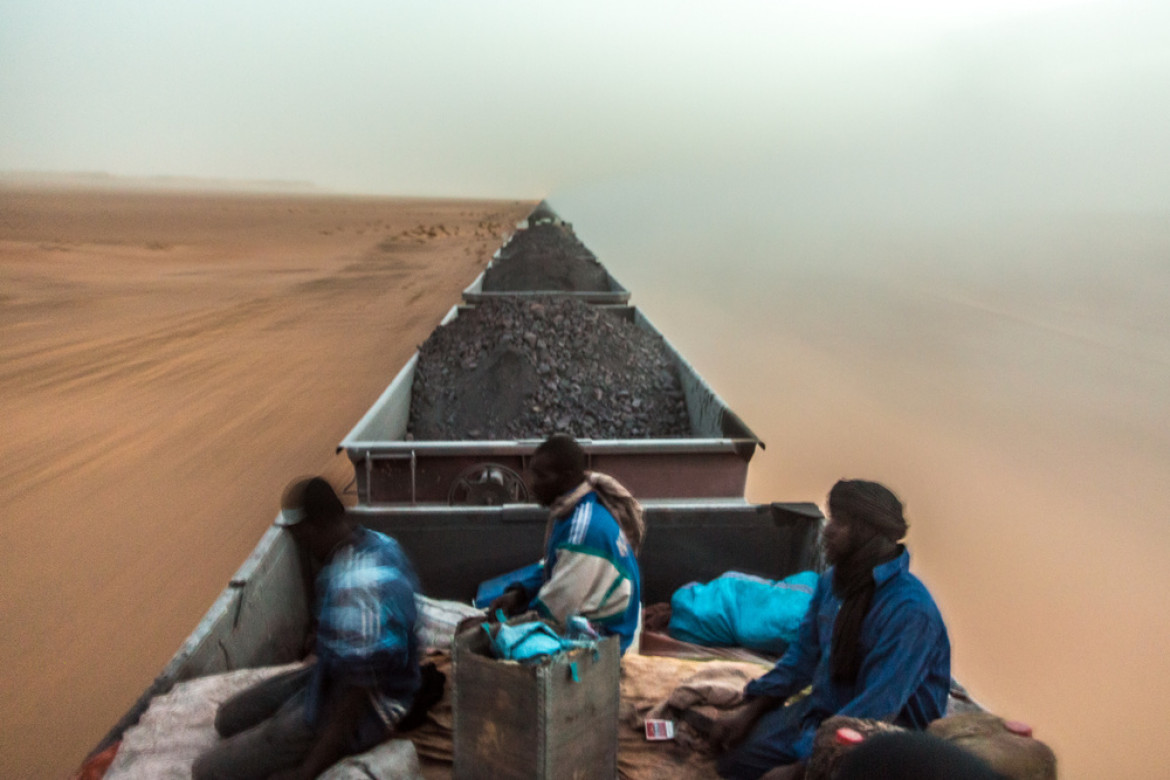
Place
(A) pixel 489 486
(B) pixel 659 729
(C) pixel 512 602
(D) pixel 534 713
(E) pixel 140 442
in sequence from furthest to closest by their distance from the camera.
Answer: (E) pixel 140 442 < (A) pixel 489 486 < (C) pixel 512 602 < (B) pixel 659 729 < (D) pixel 534 713

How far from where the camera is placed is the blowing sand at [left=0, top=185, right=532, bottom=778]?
15.9 ft

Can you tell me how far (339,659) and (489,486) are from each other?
223cm

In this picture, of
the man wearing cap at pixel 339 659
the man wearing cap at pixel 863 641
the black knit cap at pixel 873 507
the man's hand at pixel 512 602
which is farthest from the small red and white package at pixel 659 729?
the black knit cap at pixel 873 507

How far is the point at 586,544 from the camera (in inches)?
123

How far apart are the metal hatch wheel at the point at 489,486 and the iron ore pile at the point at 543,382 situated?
3.98ft

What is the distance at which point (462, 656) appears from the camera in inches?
107

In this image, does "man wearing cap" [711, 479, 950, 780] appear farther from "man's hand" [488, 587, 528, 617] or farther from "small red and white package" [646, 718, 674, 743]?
"man's hand" [488, 587, 528, 617]

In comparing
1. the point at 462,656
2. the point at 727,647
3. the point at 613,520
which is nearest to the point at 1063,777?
the point at 727,647

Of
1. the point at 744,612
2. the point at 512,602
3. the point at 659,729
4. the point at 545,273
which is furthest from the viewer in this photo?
the point at 545,273

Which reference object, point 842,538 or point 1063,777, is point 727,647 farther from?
point 1063,777

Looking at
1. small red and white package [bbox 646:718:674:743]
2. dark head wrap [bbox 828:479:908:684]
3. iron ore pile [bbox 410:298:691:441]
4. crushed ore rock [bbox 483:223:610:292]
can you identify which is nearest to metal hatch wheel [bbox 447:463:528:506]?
iron ore pile [bbox 410:298:691:441]

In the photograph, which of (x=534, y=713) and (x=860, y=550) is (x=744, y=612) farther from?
(x=534, y=713)

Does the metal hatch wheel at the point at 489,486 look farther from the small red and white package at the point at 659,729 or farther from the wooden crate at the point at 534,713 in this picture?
the wooden crate at the point at 534,713

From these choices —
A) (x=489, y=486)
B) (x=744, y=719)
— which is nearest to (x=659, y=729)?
(x=744, y=719)
